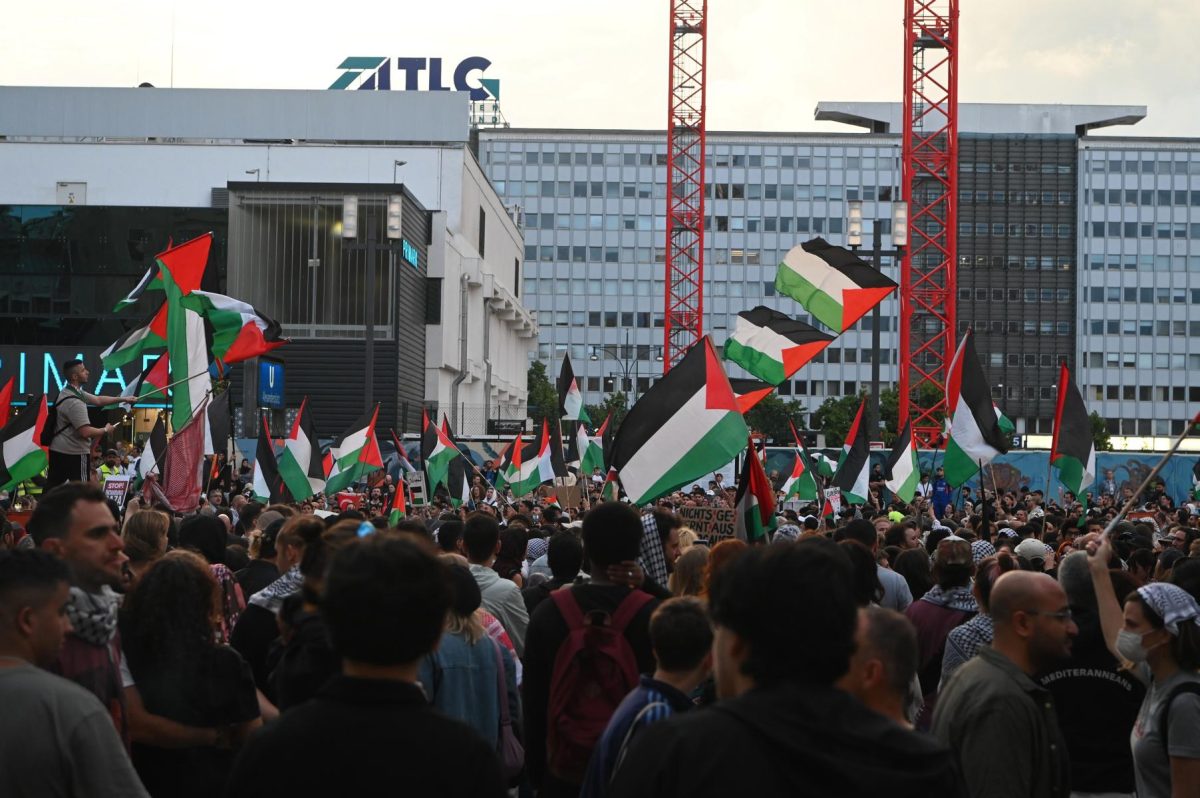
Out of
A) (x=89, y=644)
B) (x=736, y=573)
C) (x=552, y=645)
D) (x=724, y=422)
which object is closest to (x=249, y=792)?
(x=736, y=573)

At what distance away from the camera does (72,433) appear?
12.8 meters

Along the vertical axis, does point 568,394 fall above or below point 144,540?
above

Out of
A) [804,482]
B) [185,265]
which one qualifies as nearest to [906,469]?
[804,482]

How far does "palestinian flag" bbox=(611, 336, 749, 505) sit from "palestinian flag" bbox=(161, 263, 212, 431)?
6.34 m

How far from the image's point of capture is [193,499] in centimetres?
1495

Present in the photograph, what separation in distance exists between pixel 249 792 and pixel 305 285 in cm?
5790

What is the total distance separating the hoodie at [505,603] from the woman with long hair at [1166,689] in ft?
10.8

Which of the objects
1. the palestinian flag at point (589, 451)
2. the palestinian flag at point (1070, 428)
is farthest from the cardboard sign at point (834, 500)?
the palestinian flag at point (589, 451)

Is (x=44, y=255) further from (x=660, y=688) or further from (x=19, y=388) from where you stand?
(x=660, y=688)

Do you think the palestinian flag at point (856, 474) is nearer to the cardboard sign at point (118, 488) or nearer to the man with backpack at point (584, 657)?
the cardboard sign at point (118, 488)

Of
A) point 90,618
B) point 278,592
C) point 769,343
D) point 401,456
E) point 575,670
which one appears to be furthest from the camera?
point 401,456

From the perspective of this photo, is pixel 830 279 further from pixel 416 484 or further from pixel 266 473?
pixel 416 484

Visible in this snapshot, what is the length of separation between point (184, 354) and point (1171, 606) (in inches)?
478

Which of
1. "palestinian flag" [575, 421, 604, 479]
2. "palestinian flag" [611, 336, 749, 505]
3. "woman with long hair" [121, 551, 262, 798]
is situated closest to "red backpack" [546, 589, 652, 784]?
"woman with long hair" [121, 551, 262, 798]
